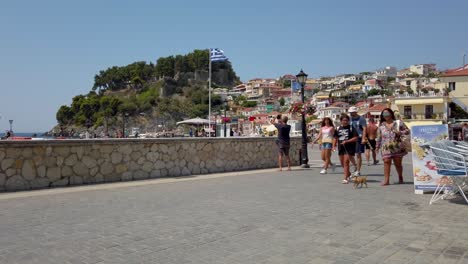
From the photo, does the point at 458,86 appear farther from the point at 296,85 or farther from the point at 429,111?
the point at 296,85

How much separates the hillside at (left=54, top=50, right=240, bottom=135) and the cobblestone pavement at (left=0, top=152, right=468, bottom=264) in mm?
115570

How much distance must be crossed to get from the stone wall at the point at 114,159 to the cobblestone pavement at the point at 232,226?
2.12 ft

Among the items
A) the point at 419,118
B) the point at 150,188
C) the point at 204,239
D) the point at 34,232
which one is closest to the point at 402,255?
the point at 204,239

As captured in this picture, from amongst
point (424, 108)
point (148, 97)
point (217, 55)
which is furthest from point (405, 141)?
point (148, 97)

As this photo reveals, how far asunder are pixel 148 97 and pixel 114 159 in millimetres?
142629

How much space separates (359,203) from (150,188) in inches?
168

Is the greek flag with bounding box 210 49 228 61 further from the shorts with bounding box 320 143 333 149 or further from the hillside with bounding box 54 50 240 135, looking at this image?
the hillside with bounding box 54 50 240 135

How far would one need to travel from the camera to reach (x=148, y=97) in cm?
14875

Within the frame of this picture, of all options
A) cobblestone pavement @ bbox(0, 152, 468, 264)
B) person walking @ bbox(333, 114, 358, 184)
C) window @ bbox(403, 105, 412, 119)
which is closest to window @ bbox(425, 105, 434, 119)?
window @ bbox(403, 105, 412, 119)

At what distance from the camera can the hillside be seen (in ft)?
452

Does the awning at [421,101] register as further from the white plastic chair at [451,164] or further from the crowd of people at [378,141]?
the white plastic chair at [451,164]

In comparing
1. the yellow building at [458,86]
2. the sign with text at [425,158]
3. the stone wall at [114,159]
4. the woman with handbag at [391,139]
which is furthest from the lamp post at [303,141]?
the yellow building at [458,86]

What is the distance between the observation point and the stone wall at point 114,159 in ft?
26.4

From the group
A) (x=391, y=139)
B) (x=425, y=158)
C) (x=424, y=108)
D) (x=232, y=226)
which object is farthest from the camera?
(x=424, y=108)
